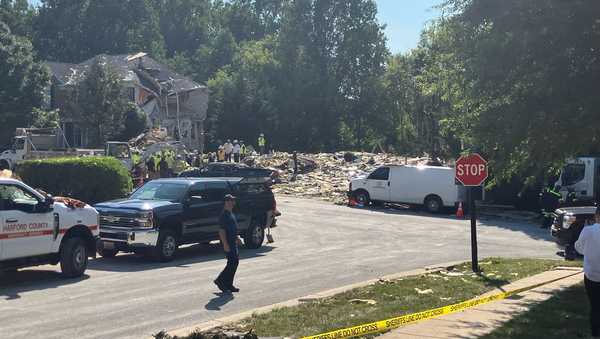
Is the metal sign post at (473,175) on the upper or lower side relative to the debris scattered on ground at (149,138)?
lower

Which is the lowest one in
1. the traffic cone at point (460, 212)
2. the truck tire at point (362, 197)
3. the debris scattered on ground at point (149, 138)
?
the traffic cone at point (460, 212)

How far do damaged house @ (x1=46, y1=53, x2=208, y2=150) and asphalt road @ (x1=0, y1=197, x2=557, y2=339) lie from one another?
39.4 meters

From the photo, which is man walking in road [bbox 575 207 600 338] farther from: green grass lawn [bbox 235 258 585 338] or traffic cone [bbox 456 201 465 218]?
traffic cone [bbox 456 201 465 218]

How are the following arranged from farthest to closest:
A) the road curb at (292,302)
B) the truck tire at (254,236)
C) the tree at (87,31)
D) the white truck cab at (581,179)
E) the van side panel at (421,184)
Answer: the tree at (87,31) → the van side panel at (421,184) → the white truck cab at (581,179) → the truck tire at (254,236) → the road curb at (292,302)

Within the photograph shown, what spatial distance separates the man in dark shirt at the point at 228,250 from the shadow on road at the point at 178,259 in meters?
3.57

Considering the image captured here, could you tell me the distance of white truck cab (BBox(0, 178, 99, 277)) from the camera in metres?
14.1

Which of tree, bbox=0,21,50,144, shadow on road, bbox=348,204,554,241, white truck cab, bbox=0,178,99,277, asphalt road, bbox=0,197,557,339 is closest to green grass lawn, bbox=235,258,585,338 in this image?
asphalt road, bbox=0,197,557,339

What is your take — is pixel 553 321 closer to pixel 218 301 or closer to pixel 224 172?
pixel 218 301

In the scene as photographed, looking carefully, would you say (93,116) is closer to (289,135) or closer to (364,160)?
(364,160)

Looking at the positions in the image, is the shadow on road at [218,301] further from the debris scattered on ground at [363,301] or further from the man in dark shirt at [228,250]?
the debris scattered on ground at [363,301]

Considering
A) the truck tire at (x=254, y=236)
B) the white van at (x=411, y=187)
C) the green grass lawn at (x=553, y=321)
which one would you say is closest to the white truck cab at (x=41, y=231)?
the truck tire at (x=254, y=236)

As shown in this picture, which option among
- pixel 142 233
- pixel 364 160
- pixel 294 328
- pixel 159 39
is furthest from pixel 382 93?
pixel 294 328

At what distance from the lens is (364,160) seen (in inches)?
2058

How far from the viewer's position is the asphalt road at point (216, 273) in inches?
459
